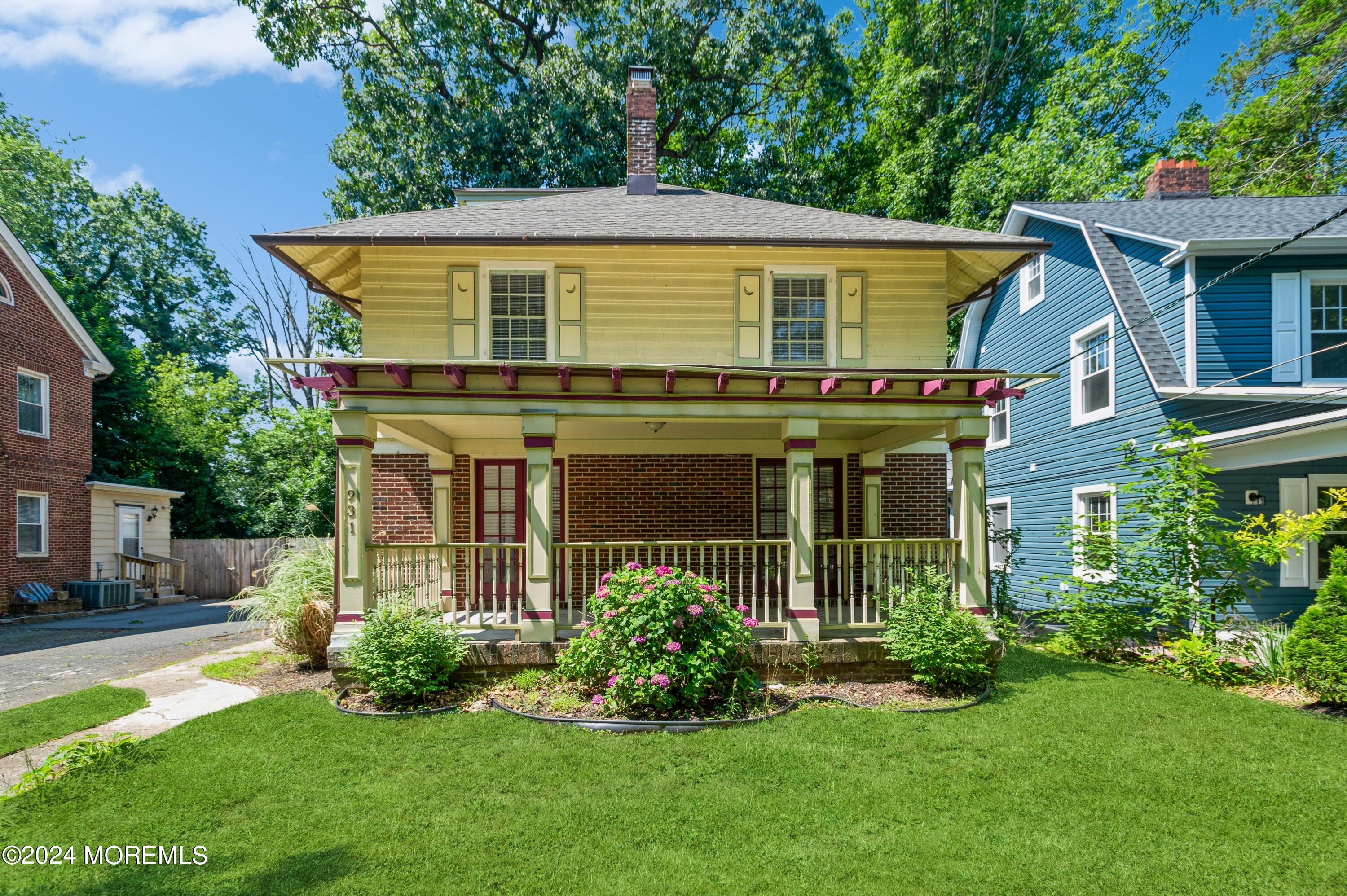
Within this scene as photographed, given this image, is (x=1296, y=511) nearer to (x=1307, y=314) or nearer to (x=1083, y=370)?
(x=1307, y=314)

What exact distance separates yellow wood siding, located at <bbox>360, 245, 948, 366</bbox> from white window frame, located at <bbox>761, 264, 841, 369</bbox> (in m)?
0.07

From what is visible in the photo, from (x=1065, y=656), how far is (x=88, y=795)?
32.3ft

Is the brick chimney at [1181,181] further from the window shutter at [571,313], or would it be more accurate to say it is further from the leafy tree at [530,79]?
the window shutter at [571,313]

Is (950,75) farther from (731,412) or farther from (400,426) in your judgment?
(400,426)

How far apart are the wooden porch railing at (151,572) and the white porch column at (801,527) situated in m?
17.6

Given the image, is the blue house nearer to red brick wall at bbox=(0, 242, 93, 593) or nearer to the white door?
red brick wall at bbox=(0, 242, 93, 593)

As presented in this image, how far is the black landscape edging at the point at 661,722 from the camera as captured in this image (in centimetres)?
573

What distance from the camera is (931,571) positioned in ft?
24.3

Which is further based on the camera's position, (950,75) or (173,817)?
(950,75)

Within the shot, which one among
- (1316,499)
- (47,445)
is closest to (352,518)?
(1316,499)

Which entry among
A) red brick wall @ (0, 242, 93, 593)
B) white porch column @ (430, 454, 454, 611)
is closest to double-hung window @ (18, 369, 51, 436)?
red brick wall @ (0, 242, 93, 593)

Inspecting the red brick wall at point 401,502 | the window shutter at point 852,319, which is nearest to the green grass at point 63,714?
the red brick wall at point 401,502

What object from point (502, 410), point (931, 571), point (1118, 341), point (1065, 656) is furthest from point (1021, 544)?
point (502, 410)

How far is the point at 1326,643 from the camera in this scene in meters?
6.31
